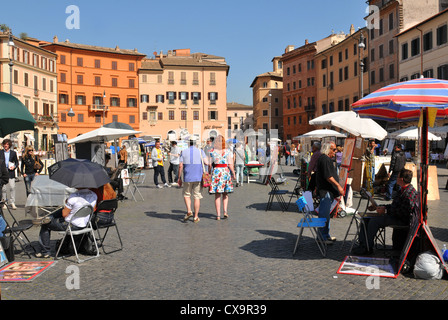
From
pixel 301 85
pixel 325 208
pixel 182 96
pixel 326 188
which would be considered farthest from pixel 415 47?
pixel 182 96

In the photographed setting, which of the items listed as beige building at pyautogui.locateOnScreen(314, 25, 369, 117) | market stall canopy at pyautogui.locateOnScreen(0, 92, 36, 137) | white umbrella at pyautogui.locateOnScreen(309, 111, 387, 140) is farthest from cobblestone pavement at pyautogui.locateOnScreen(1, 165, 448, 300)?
beige building at pyautogui.locateOnScreen(314, 25, 369, 117)

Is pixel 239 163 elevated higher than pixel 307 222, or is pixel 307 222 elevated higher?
A: pixel 239 163

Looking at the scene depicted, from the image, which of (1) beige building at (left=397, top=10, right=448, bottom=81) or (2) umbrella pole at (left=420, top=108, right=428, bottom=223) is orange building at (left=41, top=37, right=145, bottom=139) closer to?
(1) beige building at (left=397, top=10, right=448, bottom=81)

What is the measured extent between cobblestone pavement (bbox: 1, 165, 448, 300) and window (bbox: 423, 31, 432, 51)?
100ft

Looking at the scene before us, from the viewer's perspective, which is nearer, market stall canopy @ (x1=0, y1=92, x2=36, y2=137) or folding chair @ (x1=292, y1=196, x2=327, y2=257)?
market stall canopy @ (x1=0, y1=92, x2=36, y2=137)

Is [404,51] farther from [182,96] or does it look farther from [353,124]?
[182,96]

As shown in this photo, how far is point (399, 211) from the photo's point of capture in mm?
6352

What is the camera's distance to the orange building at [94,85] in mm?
70375

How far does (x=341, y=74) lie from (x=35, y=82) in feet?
129

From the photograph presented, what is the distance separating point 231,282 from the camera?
5547 millimetres

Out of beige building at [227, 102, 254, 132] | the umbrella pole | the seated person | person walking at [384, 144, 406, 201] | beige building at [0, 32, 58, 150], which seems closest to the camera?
the umbrella pole

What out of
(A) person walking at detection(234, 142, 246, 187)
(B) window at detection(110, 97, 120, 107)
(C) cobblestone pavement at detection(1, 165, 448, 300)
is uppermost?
(B) window at detection(110, 97, 120, 107)

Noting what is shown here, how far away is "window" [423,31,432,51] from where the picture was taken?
120ft
